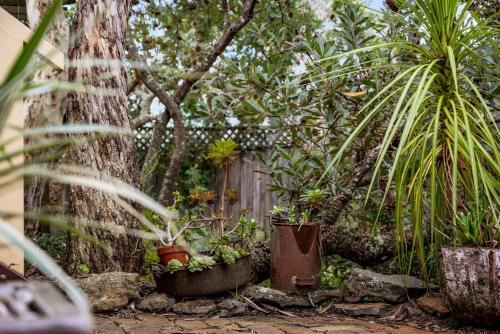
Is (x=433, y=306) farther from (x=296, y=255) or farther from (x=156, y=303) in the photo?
(x=156, y=303)

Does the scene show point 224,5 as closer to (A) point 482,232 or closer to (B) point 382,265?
(B) point 382,265

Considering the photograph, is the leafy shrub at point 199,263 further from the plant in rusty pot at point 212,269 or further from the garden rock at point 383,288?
the garden rock at point 383,288

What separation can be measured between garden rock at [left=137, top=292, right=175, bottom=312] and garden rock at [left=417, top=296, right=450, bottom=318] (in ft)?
4.80

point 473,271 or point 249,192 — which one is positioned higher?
point 249,192

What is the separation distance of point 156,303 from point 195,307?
0.77 ft

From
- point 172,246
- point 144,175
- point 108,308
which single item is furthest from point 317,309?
point 144,175

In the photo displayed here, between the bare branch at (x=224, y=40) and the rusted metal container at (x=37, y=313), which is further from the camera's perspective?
the bare branch at (x=224, y=40)

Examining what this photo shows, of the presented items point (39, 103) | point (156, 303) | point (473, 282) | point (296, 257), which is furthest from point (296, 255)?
point (39, 103)

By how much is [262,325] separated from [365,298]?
82cm

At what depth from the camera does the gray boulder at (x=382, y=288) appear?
342 cm

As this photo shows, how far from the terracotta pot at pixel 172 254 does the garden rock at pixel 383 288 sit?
1067 mm

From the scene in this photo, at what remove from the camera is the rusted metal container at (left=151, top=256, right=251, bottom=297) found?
10.8ft

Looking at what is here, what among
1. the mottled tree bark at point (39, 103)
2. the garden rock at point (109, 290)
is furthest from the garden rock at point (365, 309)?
the mottled tree bark at point (39, 103)

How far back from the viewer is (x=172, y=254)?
134 inches
